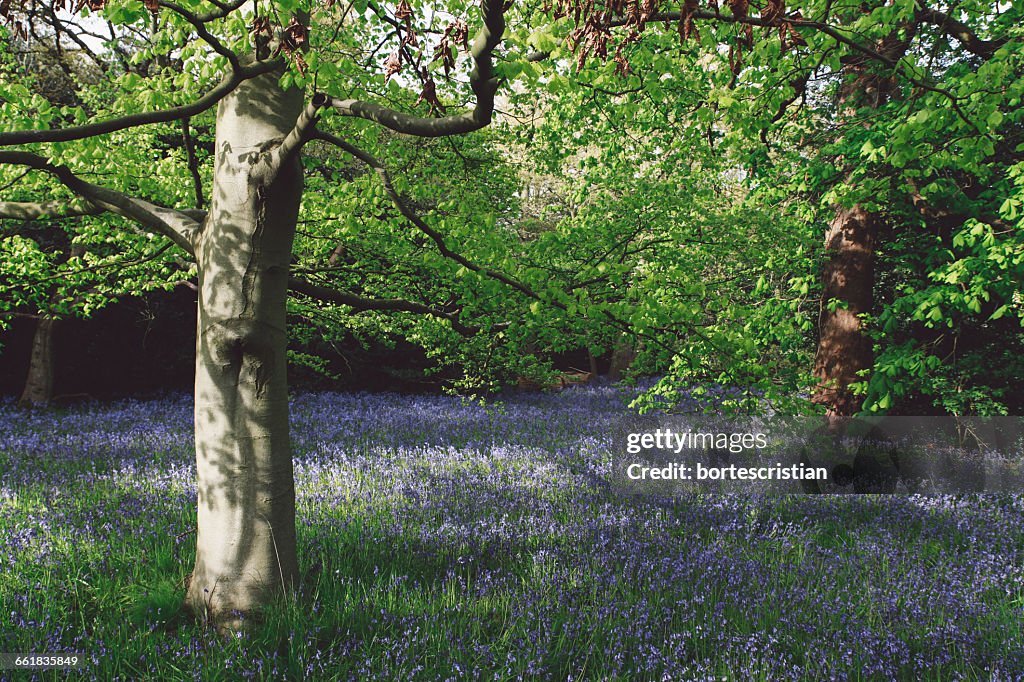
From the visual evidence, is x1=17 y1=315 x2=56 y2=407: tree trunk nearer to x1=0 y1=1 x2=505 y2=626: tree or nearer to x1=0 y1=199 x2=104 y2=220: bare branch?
x1=0 y1=199 x2=104 y2=220: bare branch

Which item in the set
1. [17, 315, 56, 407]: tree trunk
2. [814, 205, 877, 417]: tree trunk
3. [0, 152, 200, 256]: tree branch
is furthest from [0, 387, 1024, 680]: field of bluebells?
[17, 315, 56, 407]: tree trunk

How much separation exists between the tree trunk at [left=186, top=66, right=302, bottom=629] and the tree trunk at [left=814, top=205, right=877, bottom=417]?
7.31 metres

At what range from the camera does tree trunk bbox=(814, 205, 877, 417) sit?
27.7ft

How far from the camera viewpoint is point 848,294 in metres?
8.58

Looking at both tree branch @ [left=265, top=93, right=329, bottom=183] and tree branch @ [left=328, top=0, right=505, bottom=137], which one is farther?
tree branch @ [left=265, top=93, right=329, bottom=183]

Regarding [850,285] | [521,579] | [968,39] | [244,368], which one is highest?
[968,39]

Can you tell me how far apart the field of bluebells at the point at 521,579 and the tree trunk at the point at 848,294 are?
222 cm

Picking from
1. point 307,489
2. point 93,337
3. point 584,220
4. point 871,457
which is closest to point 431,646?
point 307,489

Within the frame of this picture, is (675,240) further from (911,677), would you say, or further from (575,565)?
(911,677)

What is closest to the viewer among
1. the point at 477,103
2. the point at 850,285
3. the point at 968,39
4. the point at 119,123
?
the point at 477,103

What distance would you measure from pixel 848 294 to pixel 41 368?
14147 millimetres

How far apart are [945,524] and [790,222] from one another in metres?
4.39

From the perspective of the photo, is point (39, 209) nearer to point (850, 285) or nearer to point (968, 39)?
point (968, 39)

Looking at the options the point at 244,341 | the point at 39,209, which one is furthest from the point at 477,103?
the point at 39,209
